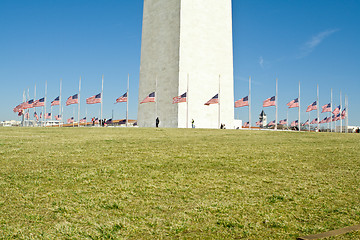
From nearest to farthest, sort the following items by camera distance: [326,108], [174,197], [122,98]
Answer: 1. [174,197]
2. [122,98]
3. [326,108]

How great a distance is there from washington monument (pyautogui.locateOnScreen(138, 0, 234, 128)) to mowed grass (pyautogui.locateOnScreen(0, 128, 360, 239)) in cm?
3503

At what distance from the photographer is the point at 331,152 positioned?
1371 centimetres

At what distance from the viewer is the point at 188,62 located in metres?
48.6

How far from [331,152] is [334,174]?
4.93 meters

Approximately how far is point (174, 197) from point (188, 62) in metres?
42.9

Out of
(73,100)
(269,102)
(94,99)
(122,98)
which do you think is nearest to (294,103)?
(269,102)

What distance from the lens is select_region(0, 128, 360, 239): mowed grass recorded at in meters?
5.27

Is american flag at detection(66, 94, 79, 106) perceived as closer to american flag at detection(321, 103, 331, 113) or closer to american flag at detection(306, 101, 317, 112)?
american flag at detection(306, 101, 317, 112)

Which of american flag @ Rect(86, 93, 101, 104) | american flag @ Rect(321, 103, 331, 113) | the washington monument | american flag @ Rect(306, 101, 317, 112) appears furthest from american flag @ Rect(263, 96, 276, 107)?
american flag @ Rect(86, 93, 101, 104)

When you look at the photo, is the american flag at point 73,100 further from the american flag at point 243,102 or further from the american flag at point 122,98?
the american flag at point 243,102

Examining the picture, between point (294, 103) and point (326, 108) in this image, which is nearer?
point (294, 103)

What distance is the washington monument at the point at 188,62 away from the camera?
48000 millimetres

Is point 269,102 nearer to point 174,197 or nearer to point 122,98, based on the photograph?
point 122,98

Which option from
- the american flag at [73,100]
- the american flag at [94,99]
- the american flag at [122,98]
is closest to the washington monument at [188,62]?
the american flag at [122,98]
